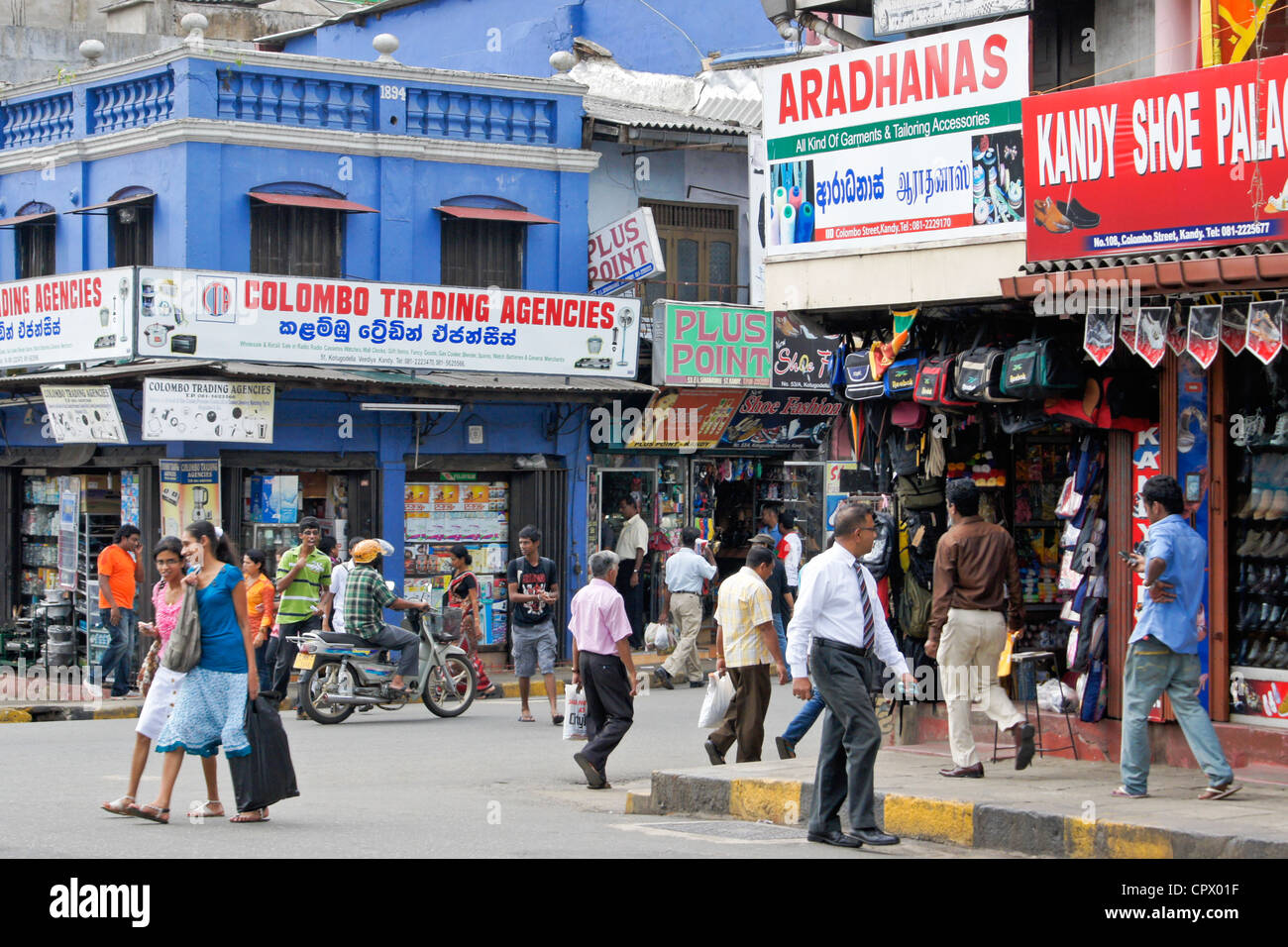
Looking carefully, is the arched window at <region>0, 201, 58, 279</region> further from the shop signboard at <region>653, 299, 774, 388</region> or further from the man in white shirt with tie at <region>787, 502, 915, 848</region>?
the man in white shirt with tie at <region>787, 502, 915, 848</region>

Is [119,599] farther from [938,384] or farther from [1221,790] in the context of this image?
[1221,790]

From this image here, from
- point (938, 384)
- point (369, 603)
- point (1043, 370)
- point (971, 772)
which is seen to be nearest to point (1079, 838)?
point (971, 772)

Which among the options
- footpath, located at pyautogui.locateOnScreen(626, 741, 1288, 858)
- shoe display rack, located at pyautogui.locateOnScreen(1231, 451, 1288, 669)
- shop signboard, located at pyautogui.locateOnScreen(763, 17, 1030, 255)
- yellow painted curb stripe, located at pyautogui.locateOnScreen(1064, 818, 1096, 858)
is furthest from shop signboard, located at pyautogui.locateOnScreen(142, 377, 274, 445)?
yellow painted curb stripe, located at pyautogui.locateOnScreen(1064, 818, 1096, 858)

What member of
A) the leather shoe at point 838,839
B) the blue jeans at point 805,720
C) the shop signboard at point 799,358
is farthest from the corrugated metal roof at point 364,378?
the leather shoe at point 838,839

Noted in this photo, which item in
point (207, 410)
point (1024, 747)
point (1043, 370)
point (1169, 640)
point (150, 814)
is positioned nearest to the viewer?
point (1169, 640)

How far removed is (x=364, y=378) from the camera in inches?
816

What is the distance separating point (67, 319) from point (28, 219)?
2.87 meters

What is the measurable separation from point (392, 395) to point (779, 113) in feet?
31.7

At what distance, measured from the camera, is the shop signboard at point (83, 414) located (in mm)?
20047

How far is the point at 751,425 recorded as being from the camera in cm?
2508

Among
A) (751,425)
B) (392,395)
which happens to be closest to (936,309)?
(392,395)

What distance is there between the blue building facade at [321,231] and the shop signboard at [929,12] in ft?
30.5
